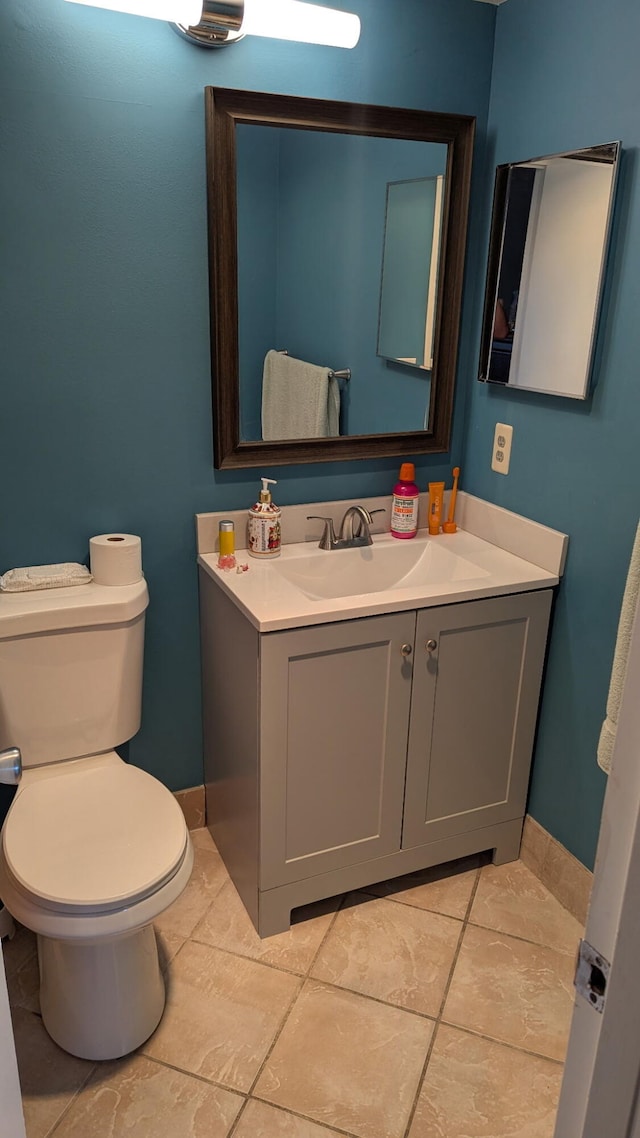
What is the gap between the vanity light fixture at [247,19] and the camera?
1.55 metres

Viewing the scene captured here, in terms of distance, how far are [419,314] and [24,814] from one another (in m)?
1.54

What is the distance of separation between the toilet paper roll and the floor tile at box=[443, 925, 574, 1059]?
1199mm

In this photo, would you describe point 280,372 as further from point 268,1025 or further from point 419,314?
point 268,1025

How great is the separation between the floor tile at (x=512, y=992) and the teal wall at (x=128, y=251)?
3.44 ft

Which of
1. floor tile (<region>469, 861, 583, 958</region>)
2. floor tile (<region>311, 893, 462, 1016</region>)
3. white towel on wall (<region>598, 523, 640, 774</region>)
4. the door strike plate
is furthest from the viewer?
floor tile (<region>469, 861, 583, 958</region>)

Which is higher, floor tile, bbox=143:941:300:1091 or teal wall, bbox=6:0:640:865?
teal wall, bbox=6:0:640:865

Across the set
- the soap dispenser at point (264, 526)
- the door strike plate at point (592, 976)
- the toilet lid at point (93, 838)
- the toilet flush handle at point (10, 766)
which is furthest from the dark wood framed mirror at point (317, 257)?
the door strike plate at point (592, 976)

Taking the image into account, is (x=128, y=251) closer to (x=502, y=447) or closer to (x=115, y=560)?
(x=115, y=560)

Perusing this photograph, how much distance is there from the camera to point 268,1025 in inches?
68.1

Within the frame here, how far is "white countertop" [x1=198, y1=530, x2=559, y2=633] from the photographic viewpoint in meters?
1.72

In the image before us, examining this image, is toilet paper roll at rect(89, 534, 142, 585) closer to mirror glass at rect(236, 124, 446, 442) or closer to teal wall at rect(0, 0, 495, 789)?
teal wall at rect(0, 0, 495, 789)

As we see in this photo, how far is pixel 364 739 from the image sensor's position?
1.89m

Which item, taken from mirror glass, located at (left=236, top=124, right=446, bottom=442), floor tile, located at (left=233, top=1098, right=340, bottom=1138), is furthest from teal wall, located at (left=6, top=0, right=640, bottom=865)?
floor tile, located at (left=233, top=1098, right=340, bottom=1138)

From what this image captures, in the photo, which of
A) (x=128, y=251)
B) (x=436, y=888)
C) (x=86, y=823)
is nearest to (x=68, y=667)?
(x=86, y=823)
